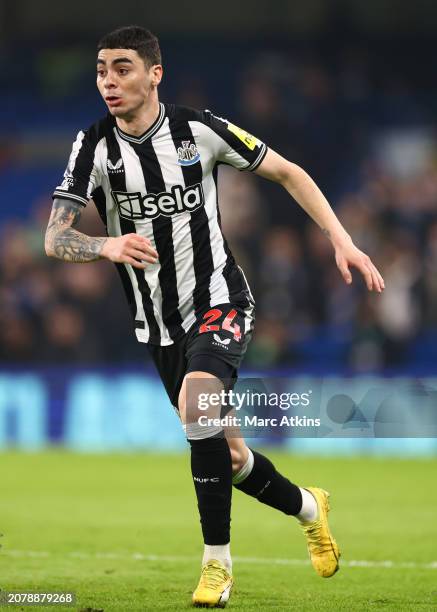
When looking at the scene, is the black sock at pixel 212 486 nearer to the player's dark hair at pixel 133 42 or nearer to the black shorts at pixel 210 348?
the black shorts at pixel 210 348

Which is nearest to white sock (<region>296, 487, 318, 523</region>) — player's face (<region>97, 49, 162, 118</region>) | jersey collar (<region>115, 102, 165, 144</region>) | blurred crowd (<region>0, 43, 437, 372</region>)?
jersey collar (<region>115, 102, 165, 144</region>)

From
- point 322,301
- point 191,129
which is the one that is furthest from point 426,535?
point 322,301

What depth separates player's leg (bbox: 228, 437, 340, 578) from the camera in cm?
576

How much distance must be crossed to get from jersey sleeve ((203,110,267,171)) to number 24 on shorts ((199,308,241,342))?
0.67 m

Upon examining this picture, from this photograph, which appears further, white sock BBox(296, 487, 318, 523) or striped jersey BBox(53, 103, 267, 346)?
white sock BBox(296, 487, 318, 523)

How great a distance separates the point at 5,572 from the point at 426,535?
2.82 meters

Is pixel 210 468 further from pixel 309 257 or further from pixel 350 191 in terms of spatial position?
pixel 350 191

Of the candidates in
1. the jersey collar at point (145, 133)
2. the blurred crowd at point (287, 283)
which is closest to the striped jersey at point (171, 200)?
the jersey collar at point (145, 133)

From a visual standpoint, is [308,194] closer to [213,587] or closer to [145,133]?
[145,133]

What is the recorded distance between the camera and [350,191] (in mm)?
17531

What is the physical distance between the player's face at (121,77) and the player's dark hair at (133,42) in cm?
2

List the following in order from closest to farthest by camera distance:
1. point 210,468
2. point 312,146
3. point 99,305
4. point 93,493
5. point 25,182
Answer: point 210,468 → point 93,493 → point 99,305 → point 312,146 → point 25,182

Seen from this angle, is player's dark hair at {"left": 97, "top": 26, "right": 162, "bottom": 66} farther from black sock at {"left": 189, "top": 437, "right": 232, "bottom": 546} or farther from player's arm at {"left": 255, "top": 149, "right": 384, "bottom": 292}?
black sock at {"left": 189, "top": 437, "right": 232, "bottom": 546}

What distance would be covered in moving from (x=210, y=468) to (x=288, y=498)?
758 mm
